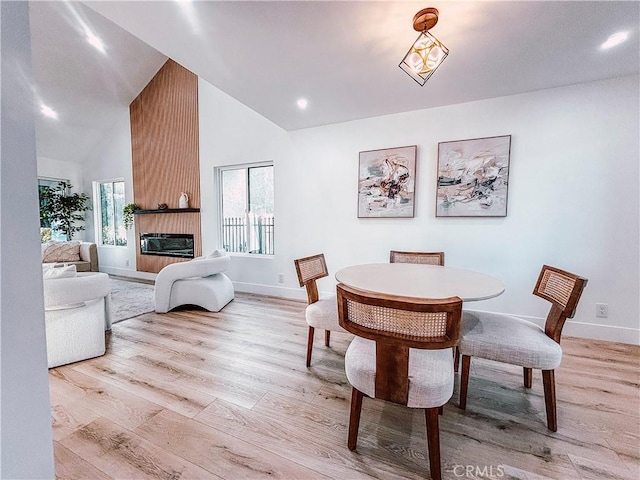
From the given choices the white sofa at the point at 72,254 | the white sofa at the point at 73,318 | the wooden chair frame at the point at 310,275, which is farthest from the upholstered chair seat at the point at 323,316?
the white sofa at the point at 72,254

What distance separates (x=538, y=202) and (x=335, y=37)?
8.03 ft

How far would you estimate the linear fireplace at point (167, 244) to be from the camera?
4.92 m

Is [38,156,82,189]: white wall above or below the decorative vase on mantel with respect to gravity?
above

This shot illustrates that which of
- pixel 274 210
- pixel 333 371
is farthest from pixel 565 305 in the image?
pixel 274 210

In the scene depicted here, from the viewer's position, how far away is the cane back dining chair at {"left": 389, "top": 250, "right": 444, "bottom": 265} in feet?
7.93

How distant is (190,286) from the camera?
3314 millimetres

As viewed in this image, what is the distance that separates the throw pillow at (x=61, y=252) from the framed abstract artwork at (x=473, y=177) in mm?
5855

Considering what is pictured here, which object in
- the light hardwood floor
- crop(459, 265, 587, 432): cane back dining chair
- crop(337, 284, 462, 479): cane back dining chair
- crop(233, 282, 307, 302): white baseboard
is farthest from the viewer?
crop(233, 282, 307, 302): white baseboard

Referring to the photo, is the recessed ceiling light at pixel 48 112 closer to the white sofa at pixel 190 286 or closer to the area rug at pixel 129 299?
the area rug at pixel 129 299

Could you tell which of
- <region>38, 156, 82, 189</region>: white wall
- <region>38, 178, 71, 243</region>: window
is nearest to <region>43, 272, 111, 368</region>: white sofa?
<region>38, 178, 71, 243</region>: window

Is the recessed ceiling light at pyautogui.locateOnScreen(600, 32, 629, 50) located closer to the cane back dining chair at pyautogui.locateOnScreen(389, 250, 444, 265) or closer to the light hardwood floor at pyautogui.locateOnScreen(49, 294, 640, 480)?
the cane back dining chair at pyautogui.locateOnScreen(389, 250, 444, 265)

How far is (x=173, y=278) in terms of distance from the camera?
3223 mm

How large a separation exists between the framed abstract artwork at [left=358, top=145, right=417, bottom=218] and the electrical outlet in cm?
193

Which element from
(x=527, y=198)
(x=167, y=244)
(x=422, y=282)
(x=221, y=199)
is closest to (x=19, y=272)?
(x=422, y=282)
